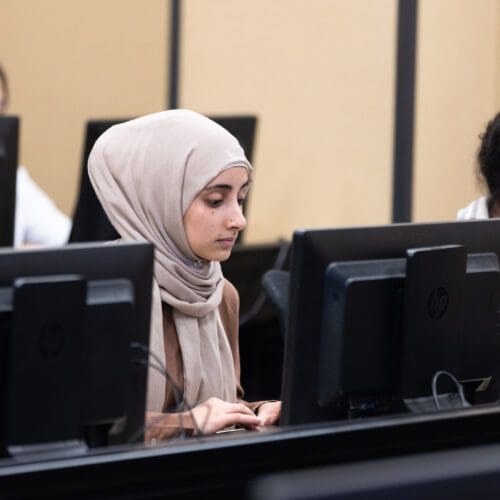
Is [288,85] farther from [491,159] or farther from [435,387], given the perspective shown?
[435,387]

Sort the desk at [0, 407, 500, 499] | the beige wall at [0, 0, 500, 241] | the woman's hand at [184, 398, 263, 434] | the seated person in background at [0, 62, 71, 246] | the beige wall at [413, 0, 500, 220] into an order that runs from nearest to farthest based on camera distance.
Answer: the desk at [0, 407, 500, 499]
the woman's hand at [184, 398, 263, 434]
the seated person in background at [0, 62, 71, 246]
the beige wall at [413, 0, 500, 220]
the beige wall at [0, 0, 500, 241]

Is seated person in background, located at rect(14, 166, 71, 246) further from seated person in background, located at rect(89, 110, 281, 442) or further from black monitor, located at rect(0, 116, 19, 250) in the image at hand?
seated person in background, located at rect(89, 110, 281, 442)

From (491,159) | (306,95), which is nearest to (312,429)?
(491,159)

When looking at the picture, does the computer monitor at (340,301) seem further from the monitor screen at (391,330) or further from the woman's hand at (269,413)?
the woman's hand at (269,413)

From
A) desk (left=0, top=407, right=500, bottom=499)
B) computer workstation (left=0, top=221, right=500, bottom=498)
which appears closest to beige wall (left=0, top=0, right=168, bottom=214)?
computer workstation (left=0, top=221, right=500, bottom=498)

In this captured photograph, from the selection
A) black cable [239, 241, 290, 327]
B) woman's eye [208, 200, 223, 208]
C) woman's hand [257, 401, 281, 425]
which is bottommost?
woman's hand [257, 401, 281, 425]

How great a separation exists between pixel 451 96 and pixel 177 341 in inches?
110

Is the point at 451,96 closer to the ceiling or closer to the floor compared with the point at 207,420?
closer to the ceiling

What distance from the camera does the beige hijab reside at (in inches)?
81.4

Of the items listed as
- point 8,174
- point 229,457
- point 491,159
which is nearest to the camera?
point 229,457

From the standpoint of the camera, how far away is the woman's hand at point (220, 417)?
1.84m

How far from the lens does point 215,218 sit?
2.08m

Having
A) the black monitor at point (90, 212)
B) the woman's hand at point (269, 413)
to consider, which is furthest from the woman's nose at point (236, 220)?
the black monitor at point (90, 212)

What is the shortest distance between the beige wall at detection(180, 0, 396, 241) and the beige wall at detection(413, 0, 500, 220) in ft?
0.48
